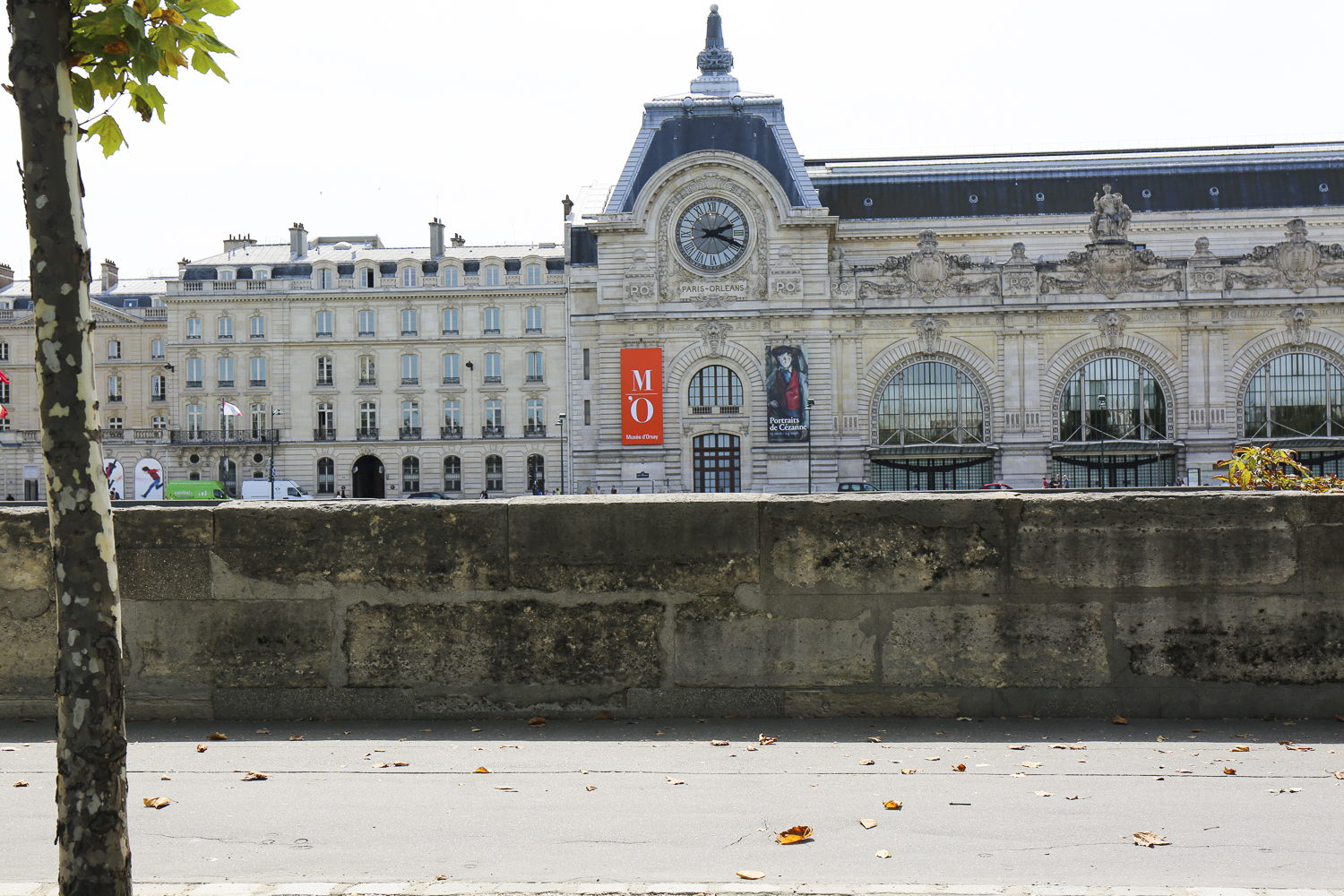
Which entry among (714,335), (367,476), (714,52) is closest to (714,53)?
(714,52)

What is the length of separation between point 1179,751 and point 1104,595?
0.73m

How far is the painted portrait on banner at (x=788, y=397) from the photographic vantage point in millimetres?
58125

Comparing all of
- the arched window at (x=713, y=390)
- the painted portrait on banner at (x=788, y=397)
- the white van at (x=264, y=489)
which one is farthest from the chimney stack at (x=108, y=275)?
the painted portrait on banner at (x=788, y=397)

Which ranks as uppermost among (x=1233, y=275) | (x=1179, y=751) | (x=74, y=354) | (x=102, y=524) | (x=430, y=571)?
(x=1233, y=275)

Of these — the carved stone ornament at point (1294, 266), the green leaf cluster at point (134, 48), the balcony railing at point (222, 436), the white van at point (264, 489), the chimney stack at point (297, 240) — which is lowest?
the white van at point (264, 489)

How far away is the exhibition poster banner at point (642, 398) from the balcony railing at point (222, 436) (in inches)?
880

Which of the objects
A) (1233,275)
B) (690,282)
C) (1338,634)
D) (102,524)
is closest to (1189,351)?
(1233,275)

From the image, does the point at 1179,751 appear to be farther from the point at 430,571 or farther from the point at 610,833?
the point at 430,571

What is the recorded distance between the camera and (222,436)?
67.0 meters

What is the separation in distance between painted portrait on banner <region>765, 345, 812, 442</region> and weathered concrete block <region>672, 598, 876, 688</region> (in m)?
53.2

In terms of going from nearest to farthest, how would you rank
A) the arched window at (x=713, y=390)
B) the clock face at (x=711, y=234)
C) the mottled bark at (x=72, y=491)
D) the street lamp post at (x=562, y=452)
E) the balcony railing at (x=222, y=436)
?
the mottled bark at (x=72, y=491), the clock face at (x=711, y=234), the arched window at (x=713, y=390), the street lamp post at (x=562, y=452), the balcony railing at (x=222, y=436)

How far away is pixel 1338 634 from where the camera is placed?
4.73m

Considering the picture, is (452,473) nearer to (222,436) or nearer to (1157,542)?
(222,436)

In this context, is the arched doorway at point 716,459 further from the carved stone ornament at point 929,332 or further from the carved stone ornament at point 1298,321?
the carved stone ornament at point 1298,321
